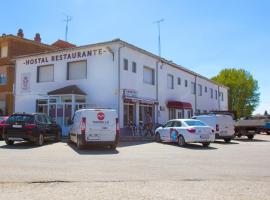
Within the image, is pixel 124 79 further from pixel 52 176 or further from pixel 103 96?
pixel 52 176

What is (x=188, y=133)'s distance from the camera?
1720 centimetres

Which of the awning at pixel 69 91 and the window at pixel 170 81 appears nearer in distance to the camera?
the awning at pixel 69 91

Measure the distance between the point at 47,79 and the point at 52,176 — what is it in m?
20.5

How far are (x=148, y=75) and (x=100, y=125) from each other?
13.8 meters

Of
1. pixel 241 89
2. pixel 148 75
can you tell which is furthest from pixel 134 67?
pixel 241 89

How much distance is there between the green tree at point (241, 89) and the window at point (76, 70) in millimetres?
44577

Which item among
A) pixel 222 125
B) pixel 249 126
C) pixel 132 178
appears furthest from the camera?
pixel 249 126

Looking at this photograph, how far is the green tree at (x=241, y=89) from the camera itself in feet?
214

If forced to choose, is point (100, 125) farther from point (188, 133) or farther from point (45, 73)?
point (45, 73)

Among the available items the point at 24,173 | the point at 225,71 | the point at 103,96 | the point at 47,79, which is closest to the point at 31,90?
the point at 47,79

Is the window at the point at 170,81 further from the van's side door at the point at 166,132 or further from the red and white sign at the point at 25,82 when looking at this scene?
the van's side door at the point at 166,132

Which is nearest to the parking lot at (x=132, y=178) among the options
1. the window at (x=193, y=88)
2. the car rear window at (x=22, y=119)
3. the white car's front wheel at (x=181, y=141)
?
the car rear window at (x=22, y=119)

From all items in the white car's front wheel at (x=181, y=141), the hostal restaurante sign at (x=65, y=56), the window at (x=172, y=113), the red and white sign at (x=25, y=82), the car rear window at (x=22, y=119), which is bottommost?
the white car's front wheel at (x=181, y=141)

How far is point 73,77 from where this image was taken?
85.9 feet
